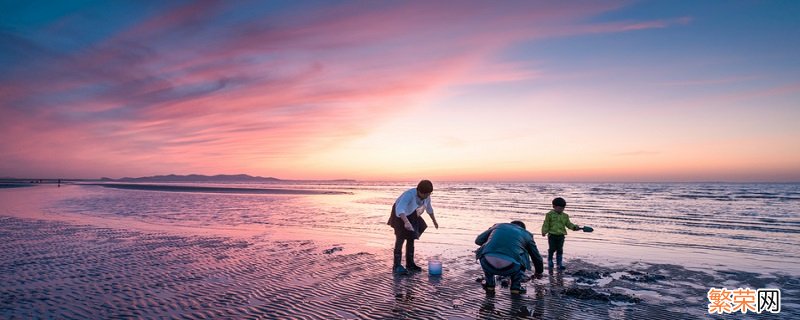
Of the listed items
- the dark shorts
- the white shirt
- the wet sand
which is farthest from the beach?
the white shirt

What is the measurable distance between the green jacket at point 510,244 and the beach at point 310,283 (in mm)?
749

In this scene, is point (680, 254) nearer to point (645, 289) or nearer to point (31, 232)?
point (645, 289)

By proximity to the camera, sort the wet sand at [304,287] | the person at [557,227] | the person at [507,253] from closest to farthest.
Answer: the wet sand at [304,287], the person at [507,253], the person at [557,227]

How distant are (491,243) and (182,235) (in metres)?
12.5

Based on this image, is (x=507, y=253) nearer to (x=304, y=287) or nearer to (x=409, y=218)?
(x=409, y=218)

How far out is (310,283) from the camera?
27.9ft

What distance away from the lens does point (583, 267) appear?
10.4 metres

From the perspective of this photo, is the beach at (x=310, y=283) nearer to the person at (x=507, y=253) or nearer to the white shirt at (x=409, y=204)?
the person at (x=507, y=253)

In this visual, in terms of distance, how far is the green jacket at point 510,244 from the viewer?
7176 mm

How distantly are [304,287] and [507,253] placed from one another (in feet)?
12.7

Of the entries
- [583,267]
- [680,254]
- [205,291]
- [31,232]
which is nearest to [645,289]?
[583,267]

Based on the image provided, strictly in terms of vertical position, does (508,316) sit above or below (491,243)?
below

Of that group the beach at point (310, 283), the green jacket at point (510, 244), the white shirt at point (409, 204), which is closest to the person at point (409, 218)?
the white shirt at point (409, 204)

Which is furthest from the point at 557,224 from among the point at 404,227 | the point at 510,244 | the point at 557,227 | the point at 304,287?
the point at 304,287
